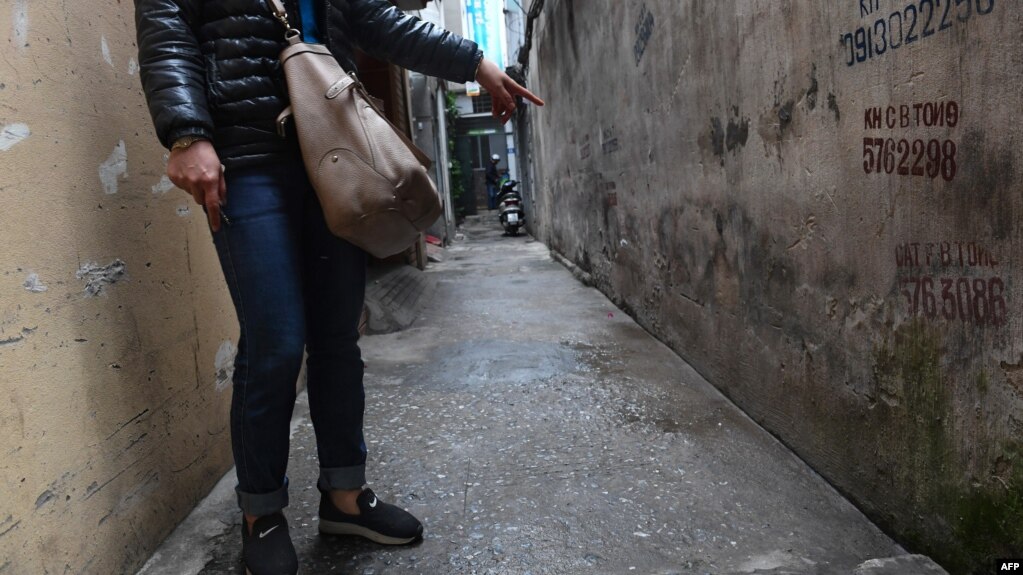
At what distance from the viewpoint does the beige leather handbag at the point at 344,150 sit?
1.47 m

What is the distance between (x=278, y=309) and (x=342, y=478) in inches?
20.3

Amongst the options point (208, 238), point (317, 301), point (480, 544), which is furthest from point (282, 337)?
point (208, 238)

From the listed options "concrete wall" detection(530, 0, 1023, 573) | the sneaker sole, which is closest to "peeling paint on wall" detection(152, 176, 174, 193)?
the sneaker sole

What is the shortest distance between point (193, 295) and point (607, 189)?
3.64 m

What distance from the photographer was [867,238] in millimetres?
1723

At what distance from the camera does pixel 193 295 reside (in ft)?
6.70

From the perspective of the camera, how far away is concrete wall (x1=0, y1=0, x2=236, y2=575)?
51.8 inches

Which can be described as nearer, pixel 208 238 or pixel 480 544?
pixel 480 544

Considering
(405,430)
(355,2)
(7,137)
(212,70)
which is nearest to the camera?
(7,137)

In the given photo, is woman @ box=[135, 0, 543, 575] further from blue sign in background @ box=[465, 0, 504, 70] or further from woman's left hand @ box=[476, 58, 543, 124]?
blue sign in background @ box=[465, 0, 504, 70]

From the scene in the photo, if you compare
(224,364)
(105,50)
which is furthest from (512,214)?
(105,50)

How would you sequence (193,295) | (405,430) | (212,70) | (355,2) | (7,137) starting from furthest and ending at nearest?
1. (405,430)
2. (193,295)
3. (355,2)
4. (212,70)
5. (7,137)

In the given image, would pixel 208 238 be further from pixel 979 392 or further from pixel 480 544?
pixel 979 392
